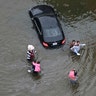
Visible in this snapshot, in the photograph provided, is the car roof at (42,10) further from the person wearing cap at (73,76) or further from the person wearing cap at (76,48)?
the person wearing cap at (73,76)

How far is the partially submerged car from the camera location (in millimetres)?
22281

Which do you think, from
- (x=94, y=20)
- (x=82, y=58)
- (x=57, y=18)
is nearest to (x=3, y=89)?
(x=82, y=58)

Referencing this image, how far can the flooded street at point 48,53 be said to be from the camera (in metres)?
19.6

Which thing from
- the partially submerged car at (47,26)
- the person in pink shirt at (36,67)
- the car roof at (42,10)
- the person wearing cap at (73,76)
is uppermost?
the car roof at (42,10)

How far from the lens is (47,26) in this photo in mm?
22891

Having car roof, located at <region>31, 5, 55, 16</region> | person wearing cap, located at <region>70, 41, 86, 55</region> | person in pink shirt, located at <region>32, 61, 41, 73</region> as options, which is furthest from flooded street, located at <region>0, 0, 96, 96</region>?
car roof, located at <region>31, 5, 55, 16</region>

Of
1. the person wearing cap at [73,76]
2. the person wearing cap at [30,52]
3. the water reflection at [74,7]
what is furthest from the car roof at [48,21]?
the person wearing cap at [73,76]

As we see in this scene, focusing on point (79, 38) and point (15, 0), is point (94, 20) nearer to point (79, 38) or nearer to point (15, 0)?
point (79, 38)

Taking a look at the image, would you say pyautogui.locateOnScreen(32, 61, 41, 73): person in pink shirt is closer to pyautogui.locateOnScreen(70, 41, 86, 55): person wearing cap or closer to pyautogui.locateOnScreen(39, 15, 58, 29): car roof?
A: pyautogui.locateOnScreen(70, 41, 86, 55): person wearing cap

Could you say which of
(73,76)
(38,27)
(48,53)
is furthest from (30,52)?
(73,76)

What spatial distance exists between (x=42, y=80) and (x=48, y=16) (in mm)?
5525

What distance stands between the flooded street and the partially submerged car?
49 centimetres

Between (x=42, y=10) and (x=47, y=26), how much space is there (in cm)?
197

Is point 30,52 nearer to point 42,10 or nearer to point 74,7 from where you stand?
point 42,10
